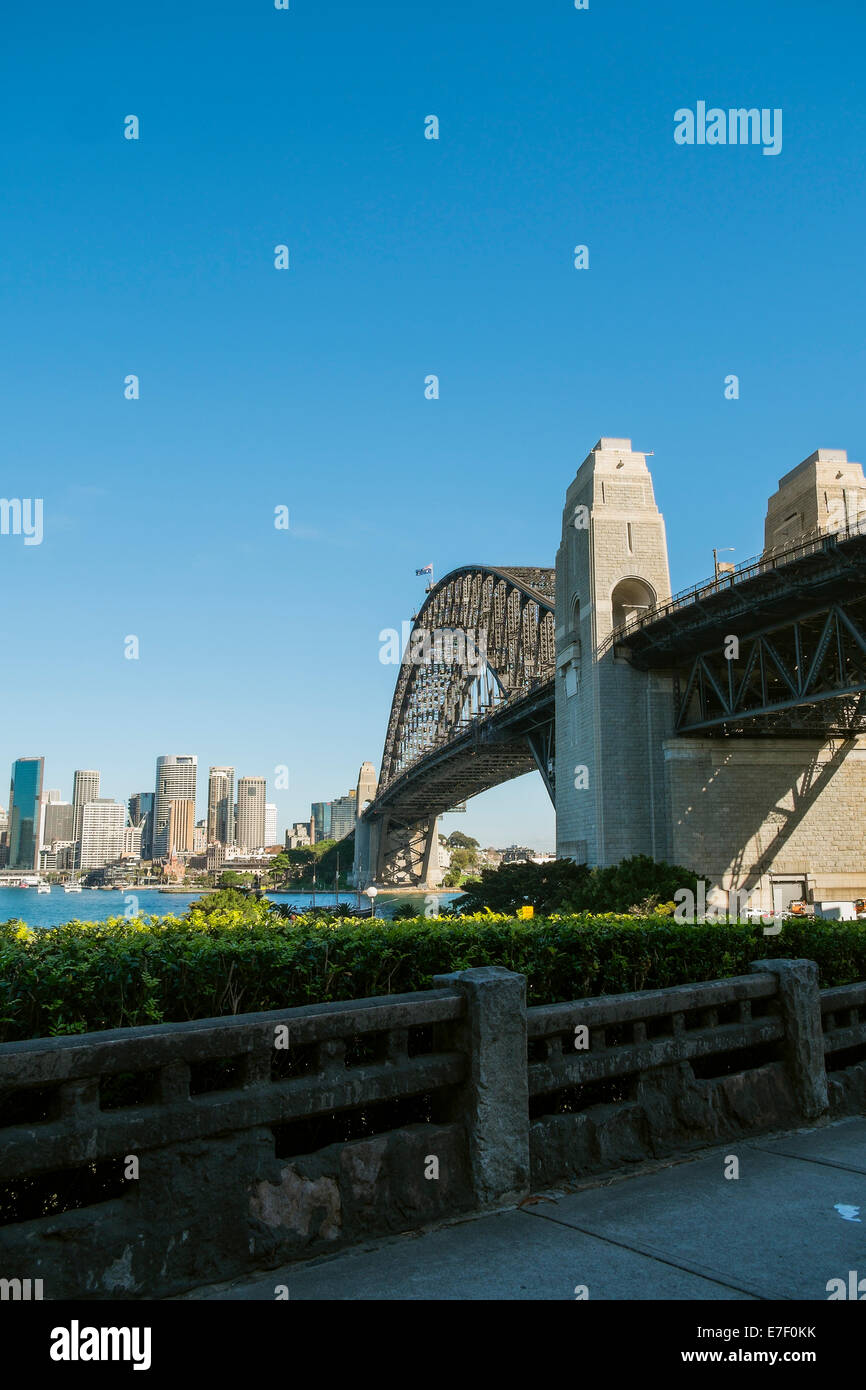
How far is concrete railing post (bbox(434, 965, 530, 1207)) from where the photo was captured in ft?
17.0

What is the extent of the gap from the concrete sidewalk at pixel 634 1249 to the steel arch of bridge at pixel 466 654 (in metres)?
56.0

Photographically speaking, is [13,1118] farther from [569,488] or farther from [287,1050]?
[569,488]

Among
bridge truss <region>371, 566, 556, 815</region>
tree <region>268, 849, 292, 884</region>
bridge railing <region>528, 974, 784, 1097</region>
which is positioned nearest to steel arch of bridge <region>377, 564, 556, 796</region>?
bridge truss <region>371, 566, 556, 815</region>

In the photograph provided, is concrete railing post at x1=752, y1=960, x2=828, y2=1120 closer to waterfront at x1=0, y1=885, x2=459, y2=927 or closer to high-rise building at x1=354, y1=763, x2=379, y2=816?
waterfront at x1=0, y1=885, x2=459, y2=927

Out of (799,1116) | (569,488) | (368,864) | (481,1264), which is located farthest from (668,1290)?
(368,864)

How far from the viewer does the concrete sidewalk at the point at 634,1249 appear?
4.09m

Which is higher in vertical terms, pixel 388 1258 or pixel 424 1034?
pixel 424 1034

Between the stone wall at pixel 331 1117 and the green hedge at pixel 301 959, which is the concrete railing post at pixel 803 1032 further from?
the green hedge at pixel 301 959

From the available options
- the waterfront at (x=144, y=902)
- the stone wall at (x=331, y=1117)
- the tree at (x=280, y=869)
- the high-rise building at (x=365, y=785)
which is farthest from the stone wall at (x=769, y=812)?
the tree at (x=280, y=869)

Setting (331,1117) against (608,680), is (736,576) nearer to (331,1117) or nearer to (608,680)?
(608,680)

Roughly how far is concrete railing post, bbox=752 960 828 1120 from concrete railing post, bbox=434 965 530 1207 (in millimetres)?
2687

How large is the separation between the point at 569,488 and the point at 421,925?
44.2 m

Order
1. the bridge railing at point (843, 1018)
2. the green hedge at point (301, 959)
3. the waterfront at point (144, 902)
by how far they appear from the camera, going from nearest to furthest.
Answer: the green hedge at point (301, 959) → the bridge railing at point (843, 1018) → the waterfront at point (144, 902)

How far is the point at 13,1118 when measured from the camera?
430 centimetres
